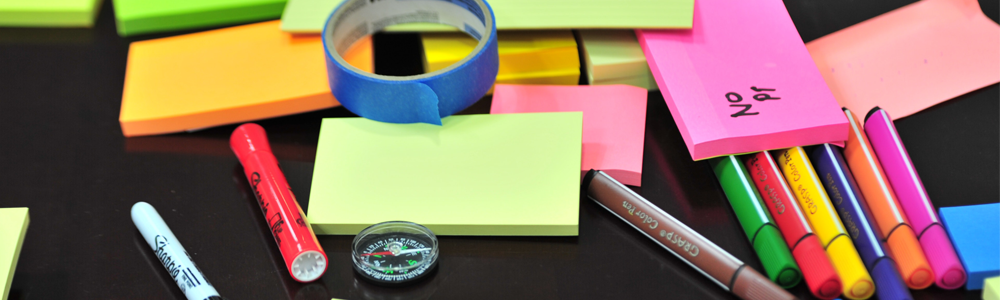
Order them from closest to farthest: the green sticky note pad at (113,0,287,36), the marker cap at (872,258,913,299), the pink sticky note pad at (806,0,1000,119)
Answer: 1. the marker cap at (872,258,913,299)
2. the pink sticky note pad at (806,0,1000,119)
3. the green sticky note pad at (113,0,287,36)

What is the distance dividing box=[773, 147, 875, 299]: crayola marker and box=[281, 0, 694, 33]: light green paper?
0.20 meters

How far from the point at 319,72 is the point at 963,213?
2.07 ft

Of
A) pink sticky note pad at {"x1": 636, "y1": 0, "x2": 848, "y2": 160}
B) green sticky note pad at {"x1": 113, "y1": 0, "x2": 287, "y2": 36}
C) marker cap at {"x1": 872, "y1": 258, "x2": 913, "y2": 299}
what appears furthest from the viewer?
green sticky note pad at {"x1": 113, "y1": 0, "x2": 287, "y2": 36}

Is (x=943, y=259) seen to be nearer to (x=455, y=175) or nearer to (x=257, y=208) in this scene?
(x=455, y=175)

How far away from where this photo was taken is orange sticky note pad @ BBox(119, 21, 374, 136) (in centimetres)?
84

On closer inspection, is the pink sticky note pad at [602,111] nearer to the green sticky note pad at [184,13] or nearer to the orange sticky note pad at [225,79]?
the orange sticky note pad at [225,79]

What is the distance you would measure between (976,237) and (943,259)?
5 centimetres

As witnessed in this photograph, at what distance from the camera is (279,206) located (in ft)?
2.31

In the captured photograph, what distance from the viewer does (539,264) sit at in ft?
2.26

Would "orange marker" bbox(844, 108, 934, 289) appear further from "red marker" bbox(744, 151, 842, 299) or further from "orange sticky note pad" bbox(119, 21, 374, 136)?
"orange sticky note pad" bbox(119, 21, 374, 136)

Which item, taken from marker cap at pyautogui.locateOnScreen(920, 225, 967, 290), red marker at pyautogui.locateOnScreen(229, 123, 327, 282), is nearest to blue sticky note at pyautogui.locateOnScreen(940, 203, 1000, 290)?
marker cap at pyautogui.locateOnScreen(920, 225, 967, 290)

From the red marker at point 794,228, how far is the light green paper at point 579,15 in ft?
0.65

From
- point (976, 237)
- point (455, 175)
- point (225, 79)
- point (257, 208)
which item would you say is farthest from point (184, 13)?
point (976, 237)

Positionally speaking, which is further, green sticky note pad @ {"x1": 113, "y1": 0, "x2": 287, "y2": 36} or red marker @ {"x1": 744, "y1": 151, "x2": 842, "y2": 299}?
green sticky note pad @ {"x1": 113, "y1": 0, "x2": 287, "y2": 36}
